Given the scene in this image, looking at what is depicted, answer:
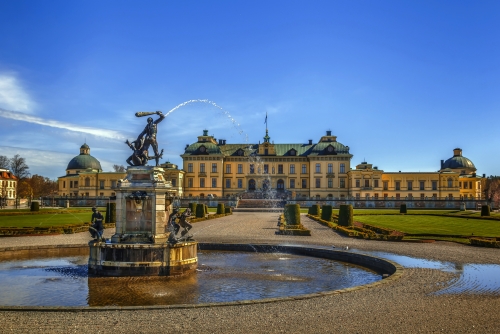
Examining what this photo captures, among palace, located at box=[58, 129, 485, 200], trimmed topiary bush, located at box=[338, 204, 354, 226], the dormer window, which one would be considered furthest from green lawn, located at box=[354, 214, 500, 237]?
the dormer window

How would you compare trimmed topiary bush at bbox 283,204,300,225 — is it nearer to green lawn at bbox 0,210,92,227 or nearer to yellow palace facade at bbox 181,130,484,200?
green lawn at bbox 0,210,92,227

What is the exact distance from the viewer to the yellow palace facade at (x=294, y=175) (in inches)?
3472

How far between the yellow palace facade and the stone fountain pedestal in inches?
2798

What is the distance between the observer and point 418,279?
1332 centimetres

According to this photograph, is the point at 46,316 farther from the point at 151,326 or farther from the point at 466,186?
the point at 466,186

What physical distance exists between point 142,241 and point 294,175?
74.9 m

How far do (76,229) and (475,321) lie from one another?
2635 cm

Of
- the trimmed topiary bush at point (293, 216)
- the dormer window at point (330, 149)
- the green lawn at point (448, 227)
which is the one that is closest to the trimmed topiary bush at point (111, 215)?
the trimmed topiary bush at point (293, 216)

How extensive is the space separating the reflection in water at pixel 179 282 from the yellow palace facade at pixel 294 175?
6938 cm

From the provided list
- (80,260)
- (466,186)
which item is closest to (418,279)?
(80,260)

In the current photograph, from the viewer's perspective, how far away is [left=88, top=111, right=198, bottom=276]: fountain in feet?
49.8

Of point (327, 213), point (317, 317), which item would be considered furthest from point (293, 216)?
point (317, 317)

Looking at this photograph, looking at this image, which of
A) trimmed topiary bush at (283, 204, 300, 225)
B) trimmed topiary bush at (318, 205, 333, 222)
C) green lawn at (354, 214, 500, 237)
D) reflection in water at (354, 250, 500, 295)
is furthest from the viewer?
trimmed topiary bush at (318, 205, 333, 222)

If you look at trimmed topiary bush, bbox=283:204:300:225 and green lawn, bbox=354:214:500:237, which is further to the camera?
trimmed topiary bush, bbox=283:204:300:225
